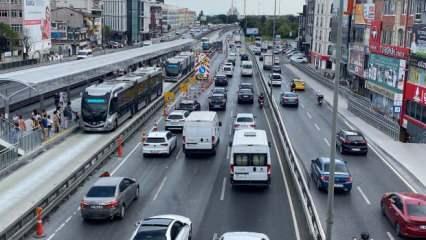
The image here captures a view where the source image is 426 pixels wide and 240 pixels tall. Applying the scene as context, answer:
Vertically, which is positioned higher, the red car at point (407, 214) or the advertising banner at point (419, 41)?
the advertising banner at point (419, 41)

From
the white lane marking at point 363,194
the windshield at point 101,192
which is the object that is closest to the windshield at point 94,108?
the windshield at point 101,192

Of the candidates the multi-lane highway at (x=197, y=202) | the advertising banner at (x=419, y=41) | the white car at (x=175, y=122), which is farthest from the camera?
the advertising banner at (x=419, y=41)

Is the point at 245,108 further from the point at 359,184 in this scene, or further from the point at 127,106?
the point at 359,184

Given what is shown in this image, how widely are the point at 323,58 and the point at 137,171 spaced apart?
3099 inches

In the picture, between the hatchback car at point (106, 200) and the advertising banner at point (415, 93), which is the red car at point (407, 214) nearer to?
the hatchback car at point (106, 200)

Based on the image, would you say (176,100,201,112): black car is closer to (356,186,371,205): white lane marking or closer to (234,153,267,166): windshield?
(234,153,267,166): windshield

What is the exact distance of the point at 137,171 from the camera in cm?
2944

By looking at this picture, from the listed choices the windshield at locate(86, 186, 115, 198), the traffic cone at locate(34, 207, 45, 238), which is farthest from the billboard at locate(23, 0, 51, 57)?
the traffic cone at locate(34, 207, 45, 238)

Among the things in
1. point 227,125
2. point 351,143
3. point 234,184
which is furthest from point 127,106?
point 234,184

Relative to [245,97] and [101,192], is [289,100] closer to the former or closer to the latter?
[245,97]

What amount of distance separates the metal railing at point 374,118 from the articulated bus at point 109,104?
17.5 metres

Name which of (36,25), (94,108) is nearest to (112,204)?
(94,108)

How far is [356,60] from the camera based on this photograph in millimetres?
66188

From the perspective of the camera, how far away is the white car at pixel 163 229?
17.0 metres
